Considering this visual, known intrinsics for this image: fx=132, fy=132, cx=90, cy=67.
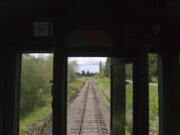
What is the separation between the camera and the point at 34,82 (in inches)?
100.0

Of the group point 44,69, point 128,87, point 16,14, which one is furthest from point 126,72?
point 16,14

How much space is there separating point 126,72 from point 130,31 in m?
0.71

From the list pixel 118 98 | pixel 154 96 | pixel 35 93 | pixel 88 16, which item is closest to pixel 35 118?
pixel 35 93

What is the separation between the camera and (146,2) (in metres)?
1.81

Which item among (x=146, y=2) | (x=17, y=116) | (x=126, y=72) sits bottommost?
(x=17, y=116)

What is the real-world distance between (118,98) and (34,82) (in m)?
1.68

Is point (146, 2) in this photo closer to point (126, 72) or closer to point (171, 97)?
point (126, 72)

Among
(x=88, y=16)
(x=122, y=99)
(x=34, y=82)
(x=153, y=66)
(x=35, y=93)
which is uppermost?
(x=88, y=16)

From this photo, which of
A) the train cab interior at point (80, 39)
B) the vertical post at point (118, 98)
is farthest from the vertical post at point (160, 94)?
the vertical post at point (118, 98)

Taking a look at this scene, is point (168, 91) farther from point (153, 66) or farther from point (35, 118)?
point (35, 118)

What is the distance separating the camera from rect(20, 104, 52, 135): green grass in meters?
2.42

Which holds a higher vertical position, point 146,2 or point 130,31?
point 146,2

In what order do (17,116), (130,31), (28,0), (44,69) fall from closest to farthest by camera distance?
(28,0)
(130,31)
(17,116)
(44,69)

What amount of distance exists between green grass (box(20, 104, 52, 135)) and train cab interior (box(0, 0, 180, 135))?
0.12 metres
